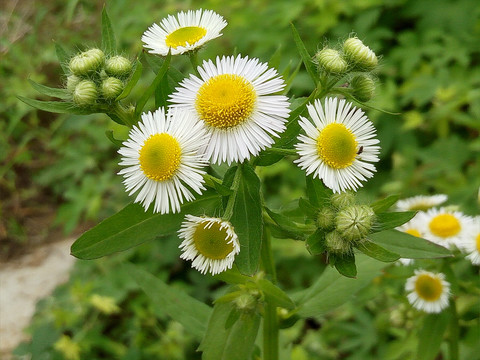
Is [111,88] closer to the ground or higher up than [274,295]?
higher up

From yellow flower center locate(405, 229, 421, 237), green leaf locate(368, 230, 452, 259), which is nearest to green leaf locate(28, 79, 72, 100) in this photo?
green leaf locate(368, 230, 452, 259)

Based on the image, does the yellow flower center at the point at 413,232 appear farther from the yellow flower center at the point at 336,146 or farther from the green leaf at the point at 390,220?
the yellow flower center at the point at 336,146

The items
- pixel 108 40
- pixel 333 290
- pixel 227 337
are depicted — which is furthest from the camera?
pixel 333 290

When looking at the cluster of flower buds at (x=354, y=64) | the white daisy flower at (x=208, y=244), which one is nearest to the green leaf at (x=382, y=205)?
the cluster of flower buds at (x=354, y=64)

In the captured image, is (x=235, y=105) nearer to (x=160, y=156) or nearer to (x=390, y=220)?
(x=160, y=156)

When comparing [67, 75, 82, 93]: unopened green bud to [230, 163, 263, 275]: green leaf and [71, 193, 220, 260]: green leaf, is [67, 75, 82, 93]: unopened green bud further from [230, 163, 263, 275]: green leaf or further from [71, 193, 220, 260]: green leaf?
[230, 163, 263, 275]: green leaf

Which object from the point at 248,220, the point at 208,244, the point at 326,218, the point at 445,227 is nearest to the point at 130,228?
the point at 208,244

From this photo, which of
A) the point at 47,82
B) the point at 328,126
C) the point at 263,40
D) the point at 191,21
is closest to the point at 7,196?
the point at 47,82
